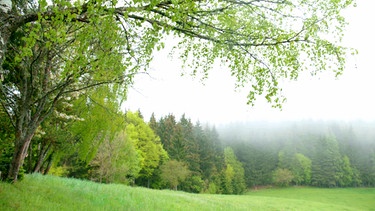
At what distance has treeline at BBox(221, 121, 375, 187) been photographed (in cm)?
7256

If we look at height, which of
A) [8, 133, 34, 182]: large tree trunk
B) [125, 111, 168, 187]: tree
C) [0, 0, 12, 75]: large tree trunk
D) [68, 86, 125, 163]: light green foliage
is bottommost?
[8, 133, 34, 182]: large tree trunk

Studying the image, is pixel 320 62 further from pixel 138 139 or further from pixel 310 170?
pixel 310 170

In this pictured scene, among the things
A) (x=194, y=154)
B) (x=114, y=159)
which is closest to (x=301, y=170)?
(x=194, y=154)

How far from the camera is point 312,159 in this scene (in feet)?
255

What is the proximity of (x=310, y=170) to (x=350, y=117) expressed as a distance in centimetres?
6439

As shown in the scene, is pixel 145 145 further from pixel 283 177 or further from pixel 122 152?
pixel 283 177

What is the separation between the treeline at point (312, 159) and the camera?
72.6 meters

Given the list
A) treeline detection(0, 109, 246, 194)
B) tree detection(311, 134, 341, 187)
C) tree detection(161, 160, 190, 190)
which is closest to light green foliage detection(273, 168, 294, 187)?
tree detection(311, 134, 341, 187)

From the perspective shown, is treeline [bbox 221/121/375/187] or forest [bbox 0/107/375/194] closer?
forest [bbox 0/107/375/194]

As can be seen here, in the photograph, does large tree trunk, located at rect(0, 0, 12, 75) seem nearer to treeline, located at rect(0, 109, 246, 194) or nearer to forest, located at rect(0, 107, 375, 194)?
treeline, located at rect(0, 109, 246, 194)

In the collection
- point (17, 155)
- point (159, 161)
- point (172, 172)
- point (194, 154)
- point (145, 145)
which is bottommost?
point (17, 155)

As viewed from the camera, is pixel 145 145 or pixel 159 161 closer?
pixel 145 145

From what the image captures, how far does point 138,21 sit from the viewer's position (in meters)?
5.14

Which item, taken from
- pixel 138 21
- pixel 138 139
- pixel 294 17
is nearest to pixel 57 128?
pixel 138 21
